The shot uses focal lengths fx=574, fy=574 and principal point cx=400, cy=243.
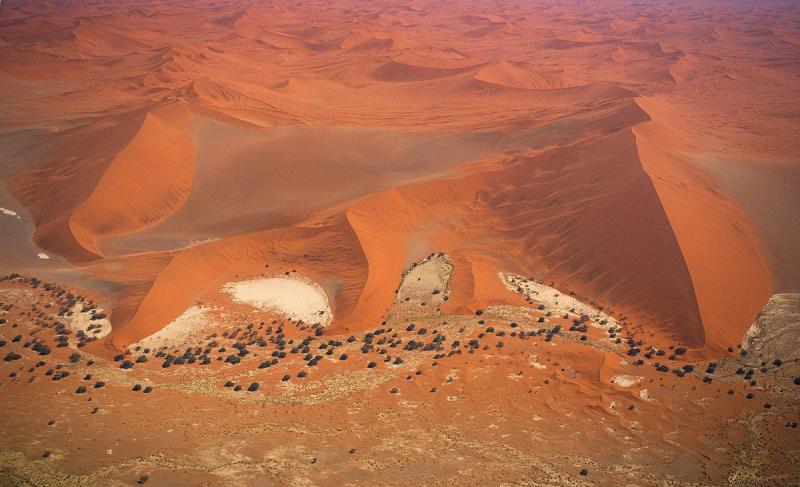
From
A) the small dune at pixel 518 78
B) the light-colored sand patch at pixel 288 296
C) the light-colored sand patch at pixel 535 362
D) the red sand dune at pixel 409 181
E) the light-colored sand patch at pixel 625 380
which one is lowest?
the light-colored sand patch at pixel 288 296

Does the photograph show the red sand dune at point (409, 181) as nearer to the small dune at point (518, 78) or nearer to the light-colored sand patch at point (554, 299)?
the small dune at point (518, 78)

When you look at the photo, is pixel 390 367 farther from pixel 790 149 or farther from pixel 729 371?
pixel 790 149

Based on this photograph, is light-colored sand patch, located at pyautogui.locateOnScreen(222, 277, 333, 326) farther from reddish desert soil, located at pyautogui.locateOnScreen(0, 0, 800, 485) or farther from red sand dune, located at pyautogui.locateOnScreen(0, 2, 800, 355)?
red sand dune, located at pyautogui.locateOnScreen(0, 2, 800, 355)

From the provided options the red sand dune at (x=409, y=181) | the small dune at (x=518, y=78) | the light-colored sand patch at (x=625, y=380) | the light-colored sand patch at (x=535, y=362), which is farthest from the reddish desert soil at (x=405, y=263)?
the small dune at (x=518, y=78)

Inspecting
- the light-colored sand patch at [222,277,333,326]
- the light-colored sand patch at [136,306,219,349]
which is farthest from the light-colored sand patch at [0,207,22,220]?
the light-colored sand patch at [136,306,219,349]

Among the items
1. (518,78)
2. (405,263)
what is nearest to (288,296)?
(405,263)
